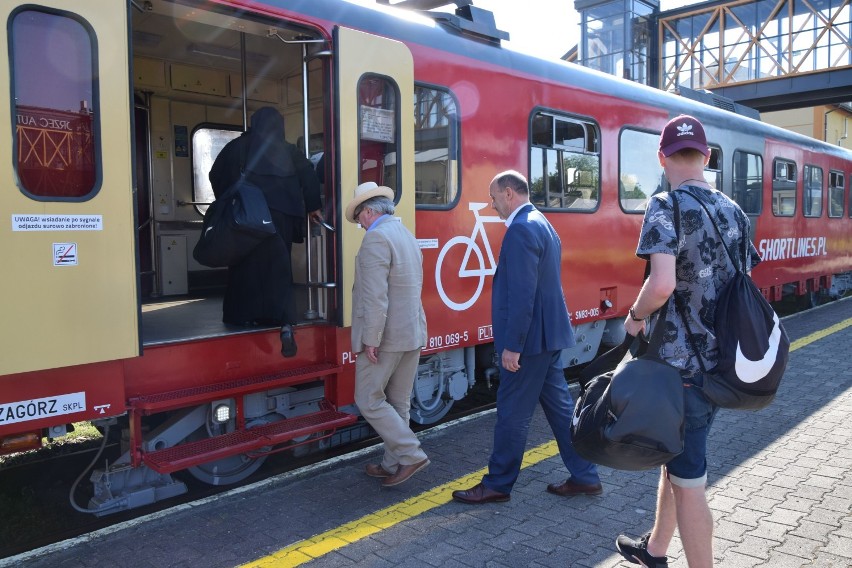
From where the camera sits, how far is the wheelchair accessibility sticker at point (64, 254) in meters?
3.44

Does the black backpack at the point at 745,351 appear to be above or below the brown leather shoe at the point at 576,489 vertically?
above

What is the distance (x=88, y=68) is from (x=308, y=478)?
2.71 metres

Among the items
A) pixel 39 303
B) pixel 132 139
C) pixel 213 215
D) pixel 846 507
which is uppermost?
pixel 132 139

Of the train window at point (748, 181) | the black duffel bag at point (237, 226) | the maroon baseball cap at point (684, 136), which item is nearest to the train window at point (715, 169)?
the train window at point (748, 181)

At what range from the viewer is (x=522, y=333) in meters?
3.94

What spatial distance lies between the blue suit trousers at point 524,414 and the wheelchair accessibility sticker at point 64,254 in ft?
7.69

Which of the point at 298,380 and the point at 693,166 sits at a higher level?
the point at 693,166

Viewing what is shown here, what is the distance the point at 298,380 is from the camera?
15.0 ft

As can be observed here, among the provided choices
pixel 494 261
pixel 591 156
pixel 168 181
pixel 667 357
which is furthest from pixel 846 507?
pixel 168 181

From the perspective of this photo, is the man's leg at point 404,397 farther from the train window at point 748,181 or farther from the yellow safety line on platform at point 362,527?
the train window at point 748,181

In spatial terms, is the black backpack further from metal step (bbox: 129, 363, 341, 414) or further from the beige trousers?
metal step (bbox: 129, 363, 341, 414)

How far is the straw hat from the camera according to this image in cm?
433

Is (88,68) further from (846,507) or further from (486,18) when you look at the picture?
(846,507)

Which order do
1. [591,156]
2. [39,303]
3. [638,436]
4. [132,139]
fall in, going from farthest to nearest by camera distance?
1. [591,156]
2. [132,139]
3. [39,303]
4. [638,436]
